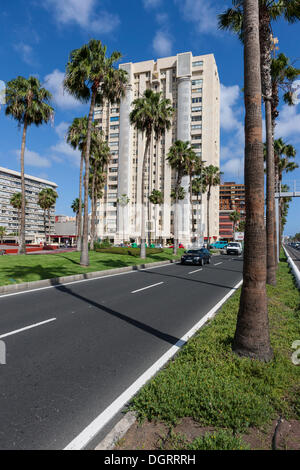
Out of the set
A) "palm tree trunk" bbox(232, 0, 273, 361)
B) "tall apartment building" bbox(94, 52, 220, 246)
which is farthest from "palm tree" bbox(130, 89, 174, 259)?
"tall apartment building" bbox(94, 52, 220, 246)

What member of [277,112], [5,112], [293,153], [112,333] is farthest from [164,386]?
[293,153]

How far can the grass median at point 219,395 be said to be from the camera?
266 centimetres

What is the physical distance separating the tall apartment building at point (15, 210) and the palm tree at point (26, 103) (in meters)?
94.2

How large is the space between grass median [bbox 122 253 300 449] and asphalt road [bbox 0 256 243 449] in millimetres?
590

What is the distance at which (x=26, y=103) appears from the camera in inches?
902

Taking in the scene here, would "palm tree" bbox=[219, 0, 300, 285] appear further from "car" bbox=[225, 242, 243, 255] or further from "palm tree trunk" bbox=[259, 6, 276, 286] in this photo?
"car" bbox=[225, 242, 243, 255]

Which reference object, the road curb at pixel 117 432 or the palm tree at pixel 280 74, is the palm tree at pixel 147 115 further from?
the road curb at pixel 117 432

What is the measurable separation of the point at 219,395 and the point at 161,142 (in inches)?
3157

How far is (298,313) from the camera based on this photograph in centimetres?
714

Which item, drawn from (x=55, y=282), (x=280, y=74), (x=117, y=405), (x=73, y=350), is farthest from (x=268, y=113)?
(x=117, y=405)

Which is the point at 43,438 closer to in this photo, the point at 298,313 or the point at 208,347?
the point at 208,347

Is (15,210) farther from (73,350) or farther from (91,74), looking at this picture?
(73,350)

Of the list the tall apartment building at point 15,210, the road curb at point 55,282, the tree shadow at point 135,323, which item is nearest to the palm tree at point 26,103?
the road curb at point 55,282

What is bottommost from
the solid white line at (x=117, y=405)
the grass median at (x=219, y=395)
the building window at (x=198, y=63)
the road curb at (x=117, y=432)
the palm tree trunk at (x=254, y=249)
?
the solid white line at (x=117, y=405)
